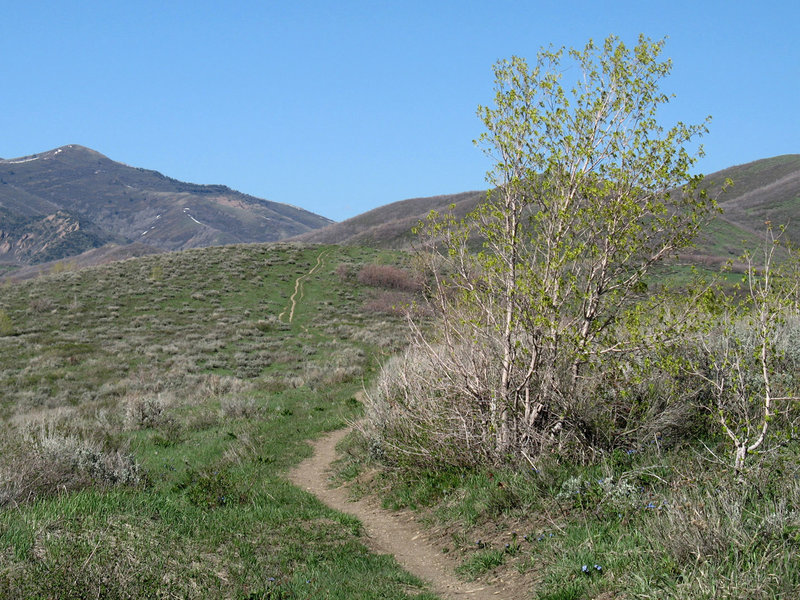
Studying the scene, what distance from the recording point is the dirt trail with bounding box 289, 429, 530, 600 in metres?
5.30

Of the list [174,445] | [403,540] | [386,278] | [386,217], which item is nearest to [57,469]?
[403,540]

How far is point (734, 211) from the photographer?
88500 mm

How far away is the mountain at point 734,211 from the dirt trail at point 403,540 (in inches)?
1370

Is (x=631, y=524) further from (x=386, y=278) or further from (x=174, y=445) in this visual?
(x=386, y=278)

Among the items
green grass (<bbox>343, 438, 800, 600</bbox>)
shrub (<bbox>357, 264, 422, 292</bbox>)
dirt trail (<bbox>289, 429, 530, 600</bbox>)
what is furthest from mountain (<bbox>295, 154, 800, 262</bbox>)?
green grass (<bbox>343, 438, 800, 600</bbox>)

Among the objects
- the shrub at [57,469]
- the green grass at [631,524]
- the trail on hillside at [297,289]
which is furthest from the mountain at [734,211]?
the green grass at [631,524]

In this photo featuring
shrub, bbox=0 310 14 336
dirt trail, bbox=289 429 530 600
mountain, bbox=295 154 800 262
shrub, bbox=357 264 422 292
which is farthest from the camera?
mountain, bbox=295 154 800 262

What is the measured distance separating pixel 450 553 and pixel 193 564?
9.26 ft

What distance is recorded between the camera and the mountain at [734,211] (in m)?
57.3

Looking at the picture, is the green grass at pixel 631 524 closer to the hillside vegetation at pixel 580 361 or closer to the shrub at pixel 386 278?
the hillside vegetation at pixel 580 361

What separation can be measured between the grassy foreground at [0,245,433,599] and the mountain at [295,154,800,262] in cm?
1793

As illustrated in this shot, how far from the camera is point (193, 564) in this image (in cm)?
468

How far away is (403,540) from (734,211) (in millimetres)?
97700

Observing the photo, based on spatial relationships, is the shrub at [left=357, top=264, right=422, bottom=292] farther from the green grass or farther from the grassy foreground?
the green grass
